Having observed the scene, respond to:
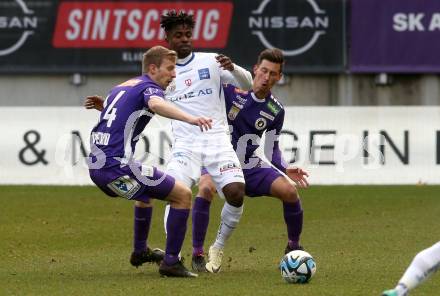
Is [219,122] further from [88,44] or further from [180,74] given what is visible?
[88,44]

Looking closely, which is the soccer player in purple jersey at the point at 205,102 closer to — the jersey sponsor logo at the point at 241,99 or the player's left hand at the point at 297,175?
the jersey sponsor logo at the point at 241,99

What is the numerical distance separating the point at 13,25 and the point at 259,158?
49.7 feet

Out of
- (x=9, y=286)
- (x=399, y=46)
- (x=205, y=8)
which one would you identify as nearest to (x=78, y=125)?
(x=205, y=8)

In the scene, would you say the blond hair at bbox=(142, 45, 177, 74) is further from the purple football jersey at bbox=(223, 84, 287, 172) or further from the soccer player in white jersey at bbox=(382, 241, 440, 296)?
the soccer player in white jersey at bbox=(382, 241, 440, 296)

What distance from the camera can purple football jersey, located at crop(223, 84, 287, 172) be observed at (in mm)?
11023

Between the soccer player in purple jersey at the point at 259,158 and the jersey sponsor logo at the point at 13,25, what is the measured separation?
1496 centimetres

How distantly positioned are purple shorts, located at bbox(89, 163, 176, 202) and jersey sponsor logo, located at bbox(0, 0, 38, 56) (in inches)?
630

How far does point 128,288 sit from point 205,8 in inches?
661

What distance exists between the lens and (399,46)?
82.6 feet

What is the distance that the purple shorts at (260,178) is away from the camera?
10.8 m

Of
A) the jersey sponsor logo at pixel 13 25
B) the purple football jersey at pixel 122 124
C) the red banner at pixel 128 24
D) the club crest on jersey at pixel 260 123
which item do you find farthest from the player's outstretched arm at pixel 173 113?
the jersey sponsor logo at pixel 13 25

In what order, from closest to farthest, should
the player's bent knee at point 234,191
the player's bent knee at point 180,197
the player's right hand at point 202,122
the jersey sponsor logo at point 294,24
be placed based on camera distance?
the player's right hand at point 202,122 < the player's bent knee at point 180,197 < the player's bent knee at point 234,191 < the jersey sponsor logo at point 294,24

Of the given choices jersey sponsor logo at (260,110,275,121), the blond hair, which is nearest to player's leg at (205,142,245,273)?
jersey sponsor logo at (260,110,275,121)

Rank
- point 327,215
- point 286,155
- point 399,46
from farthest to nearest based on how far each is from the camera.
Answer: point 399,46 < point 286,155 < point 327,215
